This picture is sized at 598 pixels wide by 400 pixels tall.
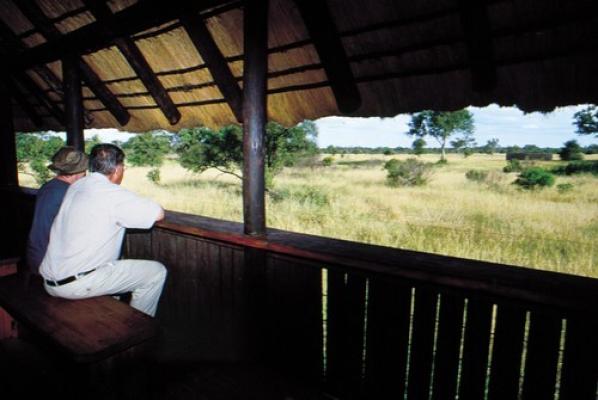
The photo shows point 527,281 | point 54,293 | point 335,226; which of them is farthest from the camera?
point 335,226

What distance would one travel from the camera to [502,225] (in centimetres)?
1155

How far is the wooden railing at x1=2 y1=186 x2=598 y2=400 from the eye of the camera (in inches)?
75.8

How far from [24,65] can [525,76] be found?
609 cm

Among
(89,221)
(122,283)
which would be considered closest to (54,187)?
(89,221)

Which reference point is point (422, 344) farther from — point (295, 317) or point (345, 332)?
point (295, 317)

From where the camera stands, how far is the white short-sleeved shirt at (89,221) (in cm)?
262

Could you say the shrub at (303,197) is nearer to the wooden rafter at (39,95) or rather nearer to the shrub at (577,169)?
the wooden rafter at (39,95)

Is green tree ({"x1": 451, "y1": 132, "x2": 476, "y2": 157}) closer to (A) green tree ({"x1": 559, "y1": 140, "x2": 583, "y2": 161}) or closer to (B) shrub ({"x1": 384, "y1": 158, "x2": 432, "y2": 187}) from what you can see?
(A) green tree ({"x1": 559, "y1": 140, "x2": 583, "y2": 161})

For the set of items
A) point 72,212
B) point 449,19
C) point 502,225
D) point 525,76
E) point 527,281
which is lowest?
point 502,225

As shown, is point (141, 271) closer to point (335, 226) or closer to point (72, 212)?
point (72, 212)

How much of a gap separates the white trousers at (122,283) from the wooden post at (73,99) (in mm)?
2743

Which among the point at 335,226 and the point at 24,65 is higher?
the point at 24,65

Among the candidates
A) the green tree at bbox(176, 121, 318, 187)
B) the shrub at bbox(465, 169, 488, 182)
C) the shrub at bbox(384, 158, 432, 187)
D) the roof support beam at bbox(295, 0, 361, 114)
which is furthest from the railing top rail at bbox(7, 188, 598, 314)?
the shrub at bbox(465, 169, 488, 182)

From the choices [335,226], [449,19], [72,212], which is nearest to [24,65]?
[72,212]
